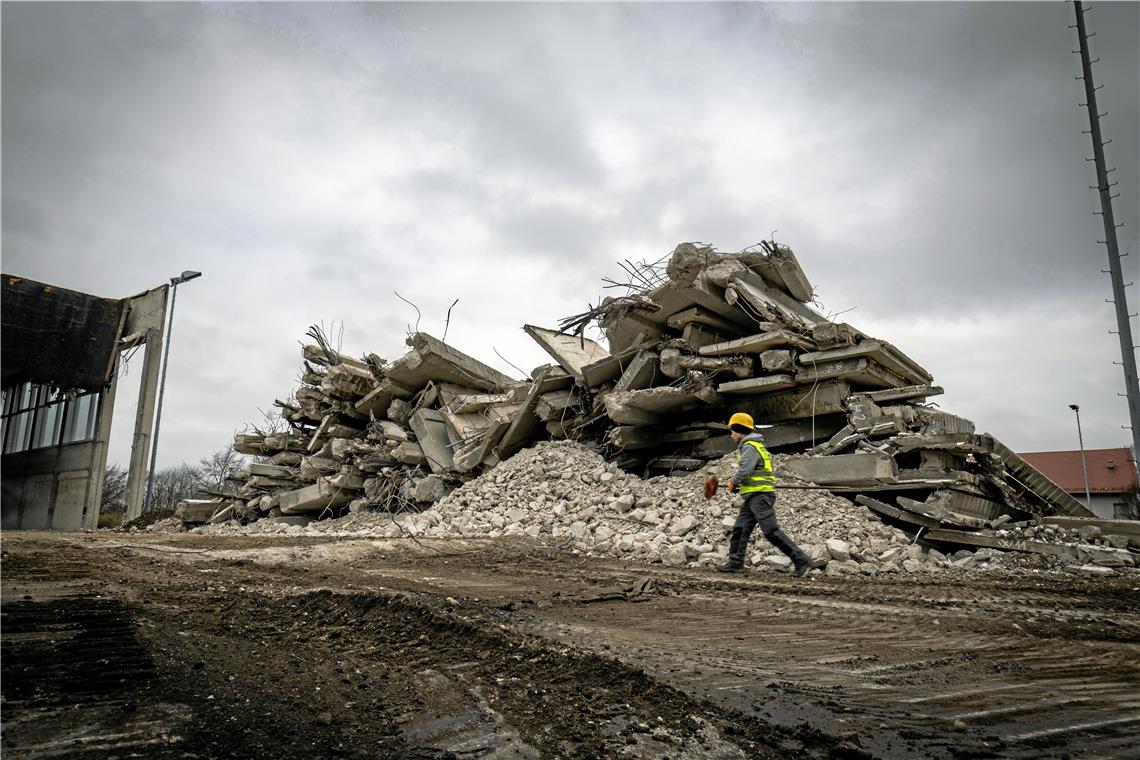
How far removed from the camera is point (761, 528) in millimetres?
6801

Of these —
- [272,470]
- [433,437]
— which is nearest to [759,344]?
[433,437]

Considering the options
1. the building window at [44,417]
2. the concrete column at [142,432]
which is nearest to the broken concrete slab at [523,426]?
the concrete column at [142,432]

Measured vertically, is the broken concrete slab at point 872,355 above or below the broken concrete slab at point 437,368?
below

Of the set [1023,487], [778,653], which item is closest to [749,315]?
[1023,487]

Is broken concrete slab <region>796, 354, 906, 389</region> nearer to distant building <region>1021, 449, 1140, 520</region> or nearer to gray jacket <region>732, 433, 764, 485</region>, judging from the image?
gray jacket <region>732, 433, 764, 485</region>

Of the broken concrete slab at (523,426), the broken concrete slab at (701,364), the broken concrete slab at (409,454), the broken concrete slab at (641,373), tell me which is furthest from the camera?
the broken concrete slab at (409,454)

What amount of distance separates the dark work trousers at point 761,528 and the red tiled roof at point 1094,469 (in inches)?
1267

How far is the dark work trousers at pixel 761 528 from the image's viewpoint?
21.6 feet

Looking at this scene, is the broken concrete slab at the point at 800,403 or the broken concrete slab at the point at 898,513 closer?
the broken concrete slab at the point at 898,513

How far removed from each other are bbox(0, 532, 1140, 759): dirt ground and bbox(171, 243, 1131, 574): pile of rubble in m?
2.42

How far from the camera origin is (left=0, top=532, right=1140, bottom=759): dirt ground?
7.61 ft

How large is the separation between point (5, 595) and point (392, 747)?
3.22 metres

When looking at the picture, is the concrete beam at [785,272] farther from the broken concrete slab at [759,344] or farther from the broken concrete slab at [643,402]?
the broken concrete slab at [643,402]

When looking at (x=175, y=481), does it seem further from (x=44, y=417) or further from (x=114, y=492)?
(x=44, y=417)
